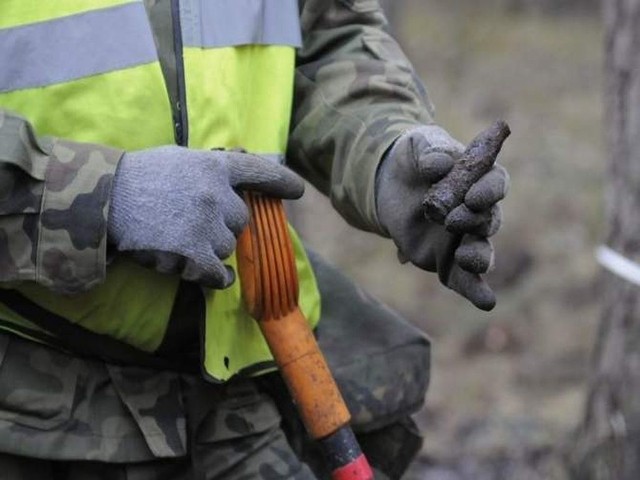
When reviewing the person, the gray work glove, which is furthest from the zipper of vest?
the gray work glove

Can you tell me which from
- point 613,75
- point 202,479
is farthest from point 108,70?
point 613,75

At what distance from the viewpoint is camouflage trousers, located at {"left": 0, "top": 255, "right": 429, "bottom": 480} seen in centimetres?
242

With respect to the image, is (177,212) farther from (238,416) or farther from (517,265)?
(517,265)

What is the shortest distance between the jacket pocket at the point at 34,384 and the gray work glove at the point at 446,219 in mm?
590

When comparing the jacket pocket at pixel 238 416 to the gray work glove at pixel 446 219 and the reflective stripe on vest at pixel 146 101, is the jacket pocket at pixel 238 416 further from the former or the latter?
the gray work glove at pixel 446 219

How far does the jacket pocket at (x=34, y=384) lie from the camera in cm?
241

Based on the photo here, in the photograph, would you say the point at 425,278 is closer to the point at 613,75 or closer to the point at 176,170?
the point at 613,75

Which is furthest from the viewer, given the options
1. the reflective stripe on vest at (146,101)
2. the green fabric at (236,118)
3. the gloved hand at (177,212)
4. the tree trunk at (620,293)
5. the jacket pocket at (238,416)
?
the tree trunk at (620,293)

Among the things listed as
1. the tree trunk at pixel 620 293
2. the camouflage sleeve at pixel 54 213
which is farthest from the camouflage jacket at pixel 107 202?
the tree trunk at pixel 620 293

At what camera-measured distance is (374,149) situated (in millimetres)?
2643

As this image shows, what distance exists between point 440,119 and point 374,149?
8031mm

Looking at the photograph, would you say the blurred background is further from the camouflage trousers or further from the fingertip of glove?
the fingertip of glove

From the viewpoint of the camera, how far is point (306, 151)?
9.26 ft

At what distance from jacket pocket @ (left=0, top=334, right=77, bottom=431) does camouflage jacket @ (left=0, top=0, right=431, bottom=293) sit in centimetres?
21
